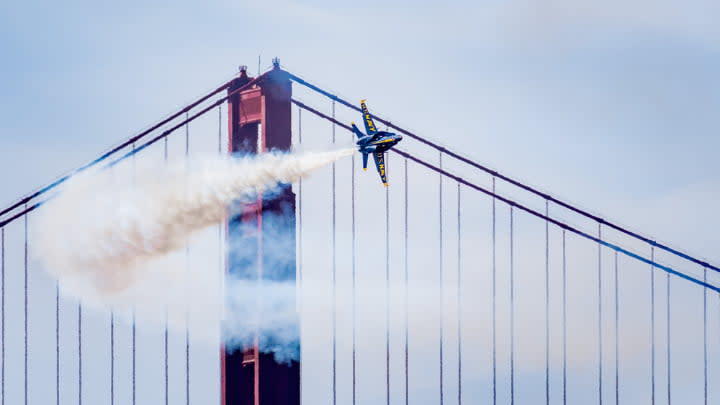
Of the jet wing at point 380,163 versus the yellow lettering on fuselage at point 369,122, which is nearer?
the jet wing at point 380,163

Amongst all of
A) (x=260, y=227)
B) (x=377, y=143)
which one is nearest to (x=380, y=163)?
(x=377, y=143)

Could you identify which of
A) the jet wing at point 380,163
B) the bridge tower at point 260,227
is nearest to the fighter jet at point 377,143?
the jet wing at point 380,163

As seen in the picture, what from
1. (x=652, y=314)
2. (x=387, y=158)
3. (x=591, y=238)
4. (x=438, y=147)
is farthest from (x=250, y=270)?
(x=652, y=314)

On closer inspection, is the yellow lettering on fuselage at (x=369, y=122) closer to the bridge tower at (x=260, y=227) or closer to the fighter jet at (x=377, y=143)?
the fighter jet at (x=377, y=143)

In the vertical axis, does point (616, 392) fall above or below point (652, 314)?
below

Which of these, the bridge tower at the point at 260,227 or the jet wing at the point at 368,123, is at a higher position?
the jet wing at the point at 368,123

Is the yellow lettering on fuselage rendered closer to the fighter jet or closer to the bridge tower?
the fighter jet

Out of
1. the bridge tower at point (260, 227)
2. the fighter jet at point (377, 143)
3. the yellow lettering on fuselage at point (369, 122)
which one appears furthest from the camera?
the yellow lettering on fuselage at point (369, 122)

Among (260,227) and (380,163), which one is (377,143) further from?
(260,227)

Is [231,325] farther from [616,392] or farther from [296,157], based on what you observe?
[616,392]
